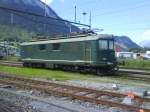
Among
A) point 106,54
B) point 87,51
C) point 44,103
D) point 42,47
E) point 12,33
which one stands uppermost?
point 12,33

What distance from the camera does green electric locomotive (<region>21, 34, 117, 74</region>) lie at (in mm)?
27203

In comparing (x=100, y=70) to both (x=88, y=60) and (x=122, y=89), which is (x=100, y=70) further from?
(x=122, y=89)

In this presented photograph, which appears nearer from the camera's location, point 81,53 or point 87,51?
point 87,51

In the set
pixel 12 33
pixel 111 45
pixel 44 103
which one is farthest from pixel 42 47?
pixel 12 33

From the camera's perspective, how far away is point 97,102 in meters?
13.7

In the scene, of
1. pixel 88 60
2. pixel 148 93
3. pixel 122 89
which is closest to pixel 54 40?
pixel 88 60

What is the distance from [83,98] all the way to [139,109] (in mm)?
3012

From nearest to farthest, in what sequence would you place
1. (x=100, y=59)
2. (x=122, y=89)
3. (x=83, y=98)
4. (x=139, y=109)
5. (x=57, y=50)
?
(x=139, y=109), (x=83, y=98), (x=122, y=89), (x=100, y=59), (x=57, y=50)

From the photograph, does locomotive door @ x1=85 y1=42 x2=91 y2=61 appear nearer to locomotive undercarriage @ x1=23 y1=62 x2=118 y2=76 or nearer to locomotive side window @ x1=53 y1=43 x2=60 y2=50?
locomotive undercarriage @ x1=23 y1=62 x2=118 y2=76

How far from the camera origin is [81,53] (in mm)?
28203

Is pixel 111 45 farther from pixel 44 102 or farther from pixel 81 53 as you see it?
pixel 44 102

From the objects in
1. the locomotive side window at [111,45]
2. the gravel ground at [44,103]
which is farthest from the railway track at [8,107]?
the locomotive side window at [111,45]

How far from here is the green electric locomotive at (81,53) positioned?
89.2ft

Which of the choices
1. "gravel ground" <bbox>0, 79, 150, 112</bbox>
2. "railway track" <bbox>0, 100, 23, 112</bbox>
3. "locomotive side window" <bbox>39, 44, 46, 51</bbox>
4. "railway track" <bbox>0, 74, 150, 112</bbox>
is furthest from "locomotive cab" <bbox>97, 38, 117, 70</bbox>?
"railway track" <bbox>0, 100, 23, 112</bbox>
